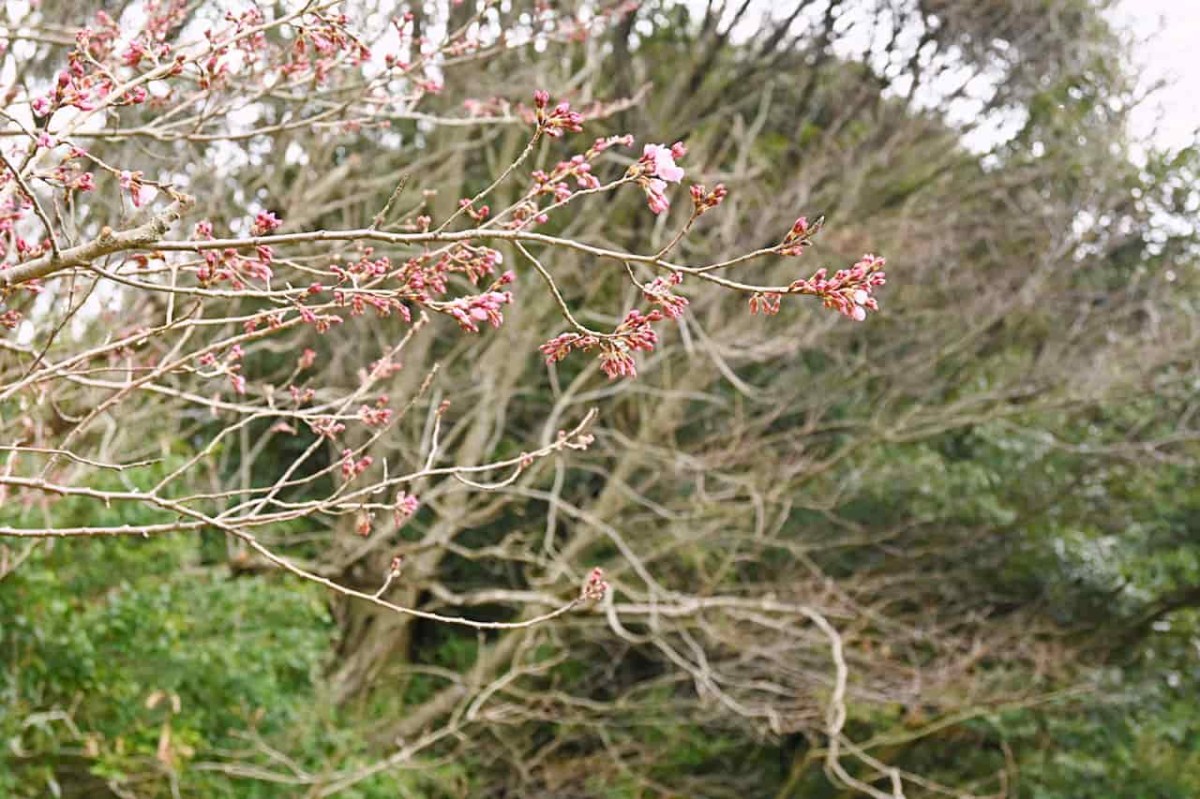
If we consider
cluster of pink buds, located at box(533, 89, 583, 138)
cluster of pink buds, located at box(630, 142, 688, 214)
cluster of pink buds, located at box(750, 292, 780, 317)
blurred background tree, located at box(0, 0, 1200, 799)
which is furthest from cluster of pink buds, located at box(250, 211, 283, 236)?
blurred background tree, located at box(0, 0, 1200, 799)

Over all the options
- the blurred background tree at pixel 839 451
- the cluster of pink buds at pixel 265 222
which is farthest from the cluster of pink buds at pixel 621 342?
the blurred background tree at pixel 839 451

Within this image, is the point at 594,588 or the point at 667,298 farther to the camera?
the point at 594,588

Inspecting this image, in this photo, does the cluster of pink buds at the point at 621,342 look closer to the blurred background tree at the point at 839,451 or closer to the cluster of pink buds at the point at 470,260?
the cluster of pink buds at the point at 470,260

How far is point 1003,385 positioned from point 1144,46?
2907 millimetres

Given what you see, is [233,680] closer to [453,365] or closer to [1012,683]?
[453,365]

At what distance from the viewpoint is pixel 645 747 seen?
9.23 m

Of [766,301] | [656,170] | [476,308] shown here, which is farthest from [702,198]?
[476,308]

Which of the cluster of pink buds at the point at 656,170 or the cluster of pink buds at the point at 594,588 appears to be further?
the cluster of pink buds at the point at 594,588

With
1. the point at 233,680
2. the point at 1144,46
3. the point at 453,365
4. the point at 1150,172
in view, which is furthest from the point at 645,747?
the point at 1144,46

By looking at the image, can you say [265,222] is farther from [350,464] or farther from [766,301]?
[766,301]

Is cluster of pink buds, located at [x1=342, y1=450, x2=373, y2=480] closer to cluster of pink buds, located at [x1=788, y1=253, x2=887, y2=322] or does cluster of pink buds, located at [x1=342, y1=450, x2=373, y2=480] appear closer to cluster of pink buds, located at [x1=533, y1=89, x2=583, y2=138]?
cluster of pink buds, located at [x1=533, y1=89, x2=583, y2=138]

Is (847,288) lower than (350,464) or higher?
higher

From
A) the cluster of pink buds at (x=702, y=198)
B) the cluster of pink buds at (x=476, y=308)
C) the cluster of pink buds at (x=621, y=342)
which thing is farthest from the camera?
the cluster of pink buds at (x=476, y=308)

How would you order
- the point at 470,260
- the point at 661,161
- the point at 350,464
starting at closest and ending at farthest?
1. the point at 661,161
2. the point at 470,260
3. the point at 350,464
